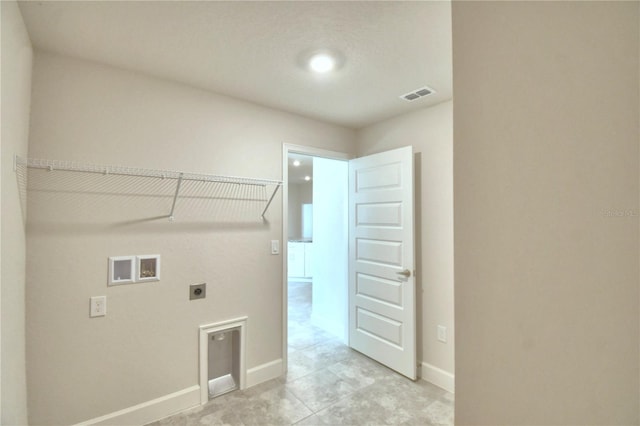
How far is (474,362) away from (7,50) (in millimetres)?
2111

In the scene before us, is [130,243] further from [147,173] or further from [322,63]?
[322,63]

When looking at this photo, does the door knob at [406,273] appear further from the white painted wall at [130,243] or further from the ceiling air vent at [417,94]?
the ceiling air vent at [417,94]

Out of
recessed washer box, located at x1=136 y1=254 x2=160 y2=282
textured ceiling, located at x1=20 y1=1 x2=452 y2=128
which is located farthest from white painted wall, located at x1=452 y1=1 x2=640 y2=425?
recessed washer box, located at x1=136 y1=254 x2=160 y2=282

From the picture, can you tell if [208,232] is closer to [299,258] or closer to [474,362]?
[474,362]

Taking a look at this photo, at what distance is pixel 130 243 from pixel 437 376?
261 cm

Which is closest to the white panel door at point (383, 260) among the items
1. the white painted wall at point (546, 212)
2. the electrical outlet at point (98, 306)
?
the white painted wall at point (546, 212)

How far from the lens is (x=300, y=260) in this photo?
6.65m

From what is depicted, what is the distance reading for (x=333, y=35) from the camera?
1551 mm

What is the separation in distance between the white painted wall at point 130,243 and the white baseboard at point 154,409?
0.04 metres

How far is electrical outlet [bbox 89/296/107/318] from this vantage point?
180 centimetres

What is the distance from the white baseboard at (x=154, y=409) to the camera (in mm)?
1853

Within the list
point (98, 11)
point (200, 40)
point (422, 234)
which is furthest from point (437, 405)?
point (98, 11)

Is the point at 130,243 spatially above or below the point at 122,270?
above

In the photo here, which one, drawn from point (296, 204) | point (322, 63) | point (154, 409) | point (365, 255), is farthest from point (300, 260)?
point (322, 63)
